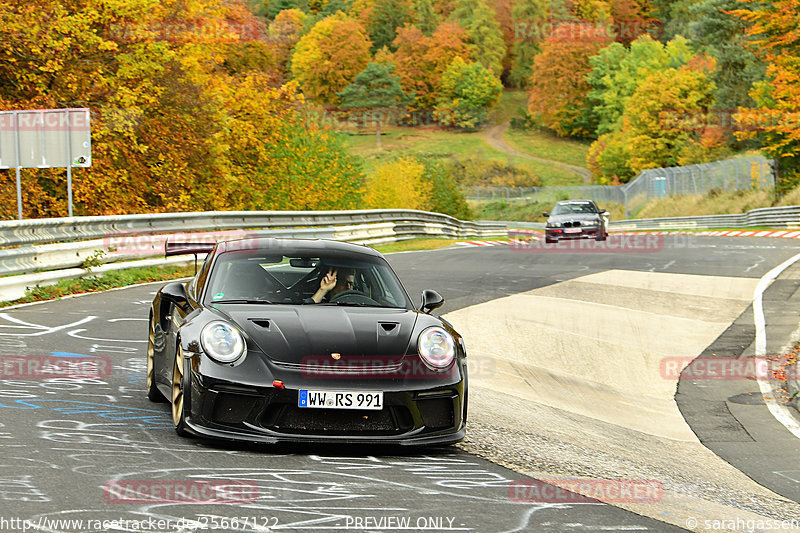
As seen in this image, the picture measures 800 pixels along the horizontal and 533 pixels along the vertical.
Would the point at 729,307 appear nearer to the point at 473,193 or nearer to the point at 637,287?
the point at 637,287

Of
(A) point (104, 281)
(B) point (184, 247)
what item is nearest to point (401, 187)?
(B) point (184, 247)

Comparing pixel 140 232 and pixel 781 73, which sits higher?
pixel 781 73

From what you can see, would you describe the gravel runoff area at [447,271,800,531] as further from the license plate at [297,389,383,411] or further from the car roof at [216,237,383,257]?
the car roof at [216,237,383,257]

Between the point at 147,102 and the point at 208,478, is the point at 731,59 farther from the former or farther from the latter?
the point at 208,478

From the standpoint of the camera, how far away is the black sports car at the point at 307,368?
20.8 feet

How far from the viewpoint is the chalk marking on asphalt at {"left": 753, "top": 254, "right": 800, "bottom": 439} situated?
10.3 meters

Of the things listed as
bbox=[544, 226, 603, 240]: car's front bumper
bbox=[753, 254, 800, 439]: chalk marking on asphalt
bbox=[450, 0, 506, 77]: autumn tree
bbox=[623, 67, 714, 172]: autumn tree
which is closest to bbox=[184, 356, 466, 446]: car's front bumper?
bbox=[753, 254, 800, 439]: chalk marking on asphalt

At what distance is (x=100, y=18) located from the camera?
28.0m

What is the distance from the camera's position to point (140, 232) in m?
19.1

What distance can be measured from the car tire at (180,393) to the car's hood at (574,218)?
1099 inches

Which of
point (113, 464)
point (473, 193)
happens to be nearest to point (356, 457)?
point (113, 464)

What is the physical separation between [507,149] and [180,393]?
13604cm

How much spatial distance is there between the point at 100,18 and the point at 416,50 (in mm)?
151716

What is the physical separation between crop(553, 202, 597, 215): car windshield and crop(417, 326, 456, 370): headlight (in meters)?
28.2
